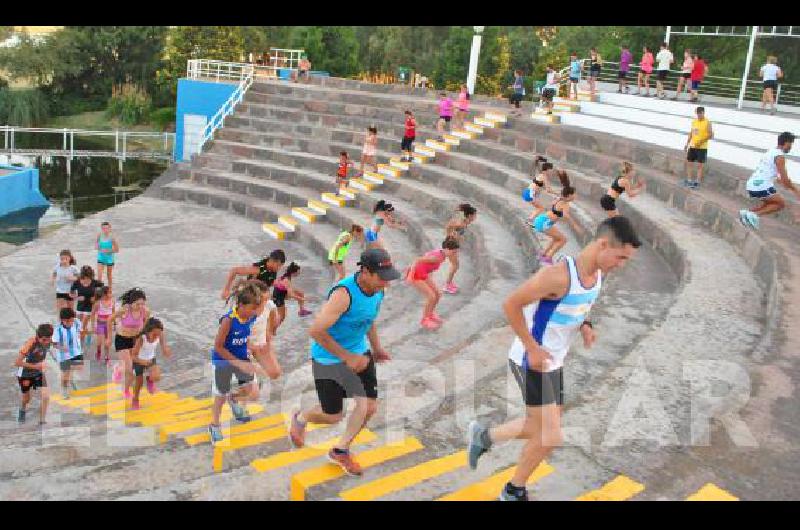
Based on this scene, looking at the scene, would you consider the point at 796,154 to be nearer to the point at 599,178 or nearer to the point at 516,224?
the point at 599,178

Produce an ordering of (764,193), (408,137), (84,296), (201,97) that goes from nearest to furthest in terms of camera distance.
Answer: (84,296)
(764,193)
(408,137)
(201,97)

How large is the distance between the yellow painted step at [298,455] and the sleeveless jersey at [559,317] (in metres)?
1.58

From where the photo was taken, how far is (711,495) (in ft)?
14.0

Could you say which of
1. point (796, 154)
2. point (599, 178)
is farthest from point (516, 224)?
point (796, 154)

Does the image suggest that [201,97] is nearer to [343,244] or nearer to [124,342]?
[343,244]

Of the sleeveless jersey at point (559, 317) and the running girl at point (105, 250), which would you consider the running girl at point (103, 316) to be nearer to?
the running girl at point (105, 250)

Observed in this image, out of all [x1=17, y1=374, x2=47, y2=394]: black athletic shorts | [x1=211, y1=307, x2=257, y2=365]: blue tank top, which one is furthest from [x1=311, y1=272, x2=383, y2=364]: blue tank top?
[x1=17, y1=374, x2=47, y2=394]: black athletic shorts

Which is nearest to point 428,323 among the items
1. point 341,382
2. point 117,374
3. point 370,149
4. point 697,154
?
point 117,374

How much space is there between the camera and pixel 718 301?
7.62 m

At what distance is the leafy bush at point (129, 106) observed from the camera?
46250 millimetres

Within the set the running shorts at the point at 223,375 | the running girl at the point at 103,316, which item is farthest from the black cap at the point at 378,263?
the running girl at the point at 103,316

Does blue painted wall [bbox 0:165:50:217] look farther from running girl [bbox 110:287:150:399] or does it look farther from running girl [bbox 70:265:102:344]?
running girl [bbox 110:287:150:399]

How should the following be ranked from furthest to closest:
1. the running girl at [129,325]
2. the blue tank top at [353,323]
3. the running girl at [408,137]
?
1. the running girl at [408,137]
2. the running girl at [129,325]
3. the blue tank top at [353,323]

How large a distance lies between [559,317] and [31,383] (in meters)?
5.89
